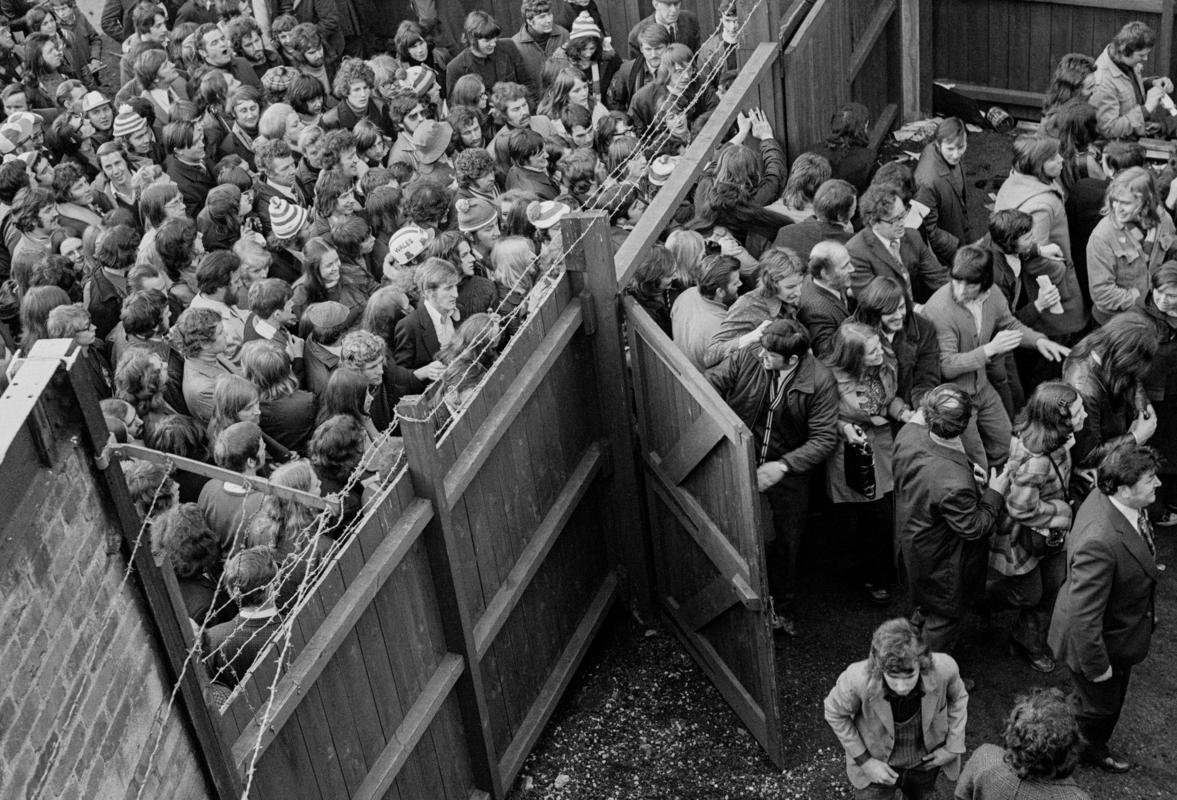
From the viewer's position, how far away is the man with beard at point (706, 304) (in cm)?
779

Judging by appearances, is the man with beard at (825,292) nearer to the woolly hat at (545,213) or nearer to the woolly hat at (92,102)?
the woolly hat at (545,213)

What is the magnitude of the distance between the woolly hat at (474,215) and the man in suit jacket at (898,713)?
3869 mm

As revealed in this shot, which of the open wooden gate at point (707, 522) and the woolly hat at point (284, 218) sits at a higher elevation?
the woolly hat at point (284, 218)

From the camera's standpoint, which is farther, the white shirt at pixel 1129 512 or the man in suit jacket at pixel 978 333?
the man in suit jacket at pixel 978 333

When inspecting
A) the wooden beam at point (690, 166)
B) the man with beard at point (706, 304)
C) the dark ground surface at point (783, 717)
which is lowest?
the dark ground surface at point (783, 717)

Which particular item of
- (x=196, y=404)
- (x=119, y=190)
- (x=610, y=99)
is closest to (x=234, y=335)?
(x=196, y=404)

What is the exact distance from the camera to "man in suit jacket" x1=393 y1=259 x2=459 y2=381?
8.01 meters

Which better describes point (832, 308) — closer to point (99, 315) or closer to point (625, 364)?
point (625, 364)

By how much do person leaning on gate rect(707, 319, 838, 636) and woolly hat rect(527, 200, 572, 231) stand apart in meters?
1.74

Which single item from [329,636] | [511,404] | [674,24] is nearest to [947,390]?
[511,404]

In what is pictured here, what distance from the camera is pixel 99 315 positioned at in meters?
9.26

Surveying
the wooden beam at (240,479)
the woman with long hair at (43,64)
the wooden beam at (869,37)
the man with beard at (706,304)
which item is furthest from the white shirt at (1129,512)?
the woman with long hair at (43,64)

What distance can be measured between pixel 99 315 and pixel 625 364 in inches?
145

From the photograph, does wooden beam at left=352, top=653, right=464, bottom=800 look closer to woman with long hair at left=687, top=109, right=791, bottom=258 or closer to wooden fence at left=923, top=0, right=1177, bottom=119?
woman with long hair at left=687, top=109, right=791, bottom=258
